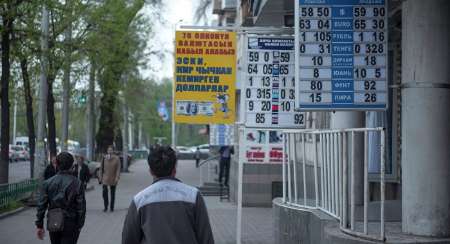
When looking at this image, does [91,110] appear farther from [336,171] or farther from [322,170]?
[336,171]

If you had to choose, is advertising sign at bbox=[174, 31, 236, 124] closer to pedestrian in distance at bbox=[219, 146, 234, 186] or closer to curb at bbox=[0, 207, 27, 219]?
curb at bbox=[0, 207, 27, 219]

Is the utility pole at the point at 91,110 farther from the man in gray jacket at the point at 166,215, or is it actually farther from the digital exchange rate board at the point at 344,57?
the man in gray jacket at the point at 166,215

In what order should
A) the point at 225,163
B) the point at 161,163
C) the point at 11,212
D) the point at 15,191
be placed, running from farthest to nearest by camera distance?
the point at 225,163
the point at 15,191
the point at 11,212
the point at 161,163

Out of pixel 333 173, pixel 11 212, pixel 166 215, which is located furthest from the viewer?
pixel 11 212

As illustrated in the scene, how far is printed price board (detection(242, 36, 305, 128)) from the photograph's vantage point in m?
11.9

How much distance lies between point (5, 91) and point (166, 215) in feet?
52.7

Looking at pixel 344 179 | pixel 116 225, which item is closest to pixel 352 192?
pixel 344 179

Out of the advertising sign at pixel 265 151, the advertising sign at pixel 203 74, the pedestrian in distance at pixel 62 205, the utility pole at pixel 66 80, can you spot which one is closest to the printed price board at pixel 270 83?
the advertising sign at pixel 203 74

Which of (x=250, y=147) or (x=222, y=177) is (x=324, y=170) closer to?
(x=250, y=147)

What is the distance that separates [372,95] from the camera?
931 cm

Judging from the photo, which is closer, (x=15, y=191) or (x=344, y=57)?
(x=344, y=57)

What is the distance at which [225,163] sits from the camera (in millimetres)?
29125

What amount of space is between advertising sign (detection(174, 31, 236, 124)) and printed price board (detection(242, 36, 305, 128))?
93cm

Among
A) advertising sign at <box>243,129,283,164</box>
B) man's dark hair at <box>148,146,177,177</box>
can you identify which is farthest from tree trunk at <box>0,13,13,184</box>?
man's dark hair at <box>148,146,177,177</box>
